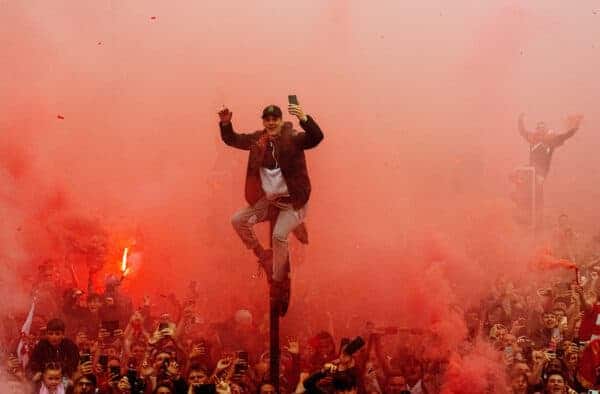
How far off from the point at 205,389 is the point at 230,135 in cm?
204

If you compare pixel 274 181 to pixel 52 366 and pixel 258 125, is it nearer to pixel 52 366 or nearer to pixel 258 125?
pixel 258 125

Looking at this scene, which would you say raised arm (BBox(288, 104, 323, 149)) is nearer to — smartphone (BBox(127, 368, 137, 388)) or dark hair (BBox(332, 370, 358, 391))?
dark hair (BBox(332, 370, 358, 391))

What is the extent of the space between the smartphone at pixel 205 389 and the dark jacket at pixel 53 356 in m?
1.02

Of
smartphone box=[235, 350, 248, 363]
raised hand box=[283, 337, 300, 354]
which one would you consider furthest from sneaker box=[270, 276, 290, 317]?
smartphone box=[235, 350, 248, 363]

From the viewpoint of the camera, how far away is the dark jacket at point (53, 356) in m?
6.50

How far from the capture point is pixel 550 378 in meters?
6.48

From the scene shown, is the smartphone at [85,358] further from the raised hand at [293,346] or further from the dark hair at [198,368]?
the raised hand at [293,346]

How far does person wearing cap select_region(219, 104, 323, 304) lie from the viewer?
21.1ft

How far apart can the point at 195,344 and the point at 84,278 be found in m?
1.10

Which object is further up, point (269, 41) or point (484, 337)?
point (269, 41)

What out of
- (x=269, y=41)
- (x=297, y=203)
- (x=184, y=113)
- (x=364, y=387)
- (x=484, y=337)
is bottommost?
(x=364, y=387)

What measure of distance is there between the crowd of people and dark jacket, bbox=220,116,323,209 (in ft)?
3.44

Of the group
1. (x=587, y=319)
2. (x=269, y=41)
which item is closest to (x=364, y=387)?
Result: (x=587, y=319)

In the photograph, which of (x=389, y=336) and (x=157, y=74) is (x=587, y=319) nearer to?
(x=389, y=336)
